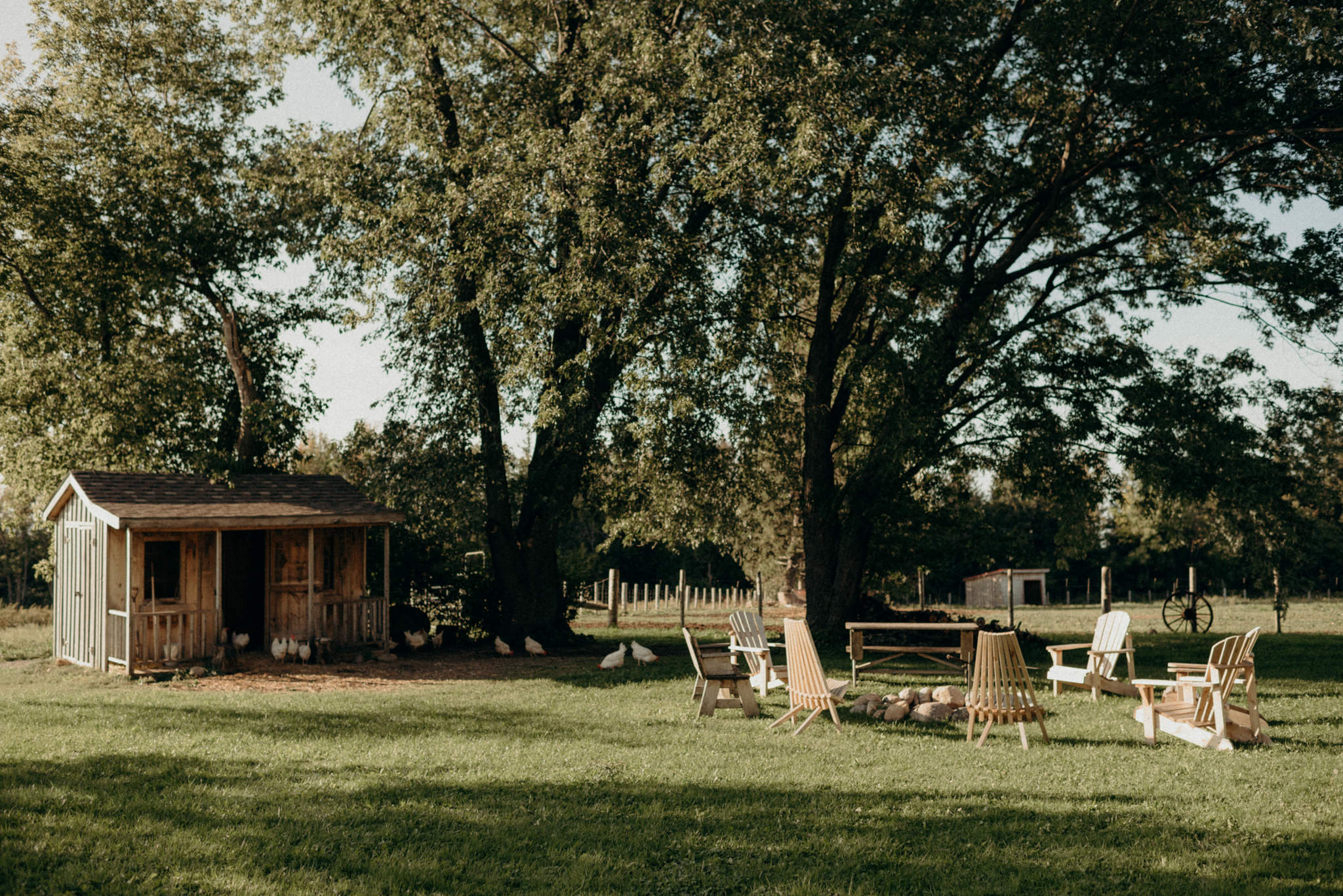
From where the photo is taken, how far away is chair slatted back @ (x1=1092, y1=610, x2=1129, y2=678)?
10562mm

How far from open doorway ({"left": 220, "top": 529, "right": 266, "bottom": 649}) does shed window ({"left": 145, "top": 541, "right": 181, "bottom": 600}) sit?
1614mm

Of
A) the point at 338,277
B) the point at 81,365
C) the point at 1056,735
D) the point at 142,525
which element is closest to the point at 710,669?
the point at 1056,735

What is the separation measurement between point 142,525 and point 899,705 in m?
10.3

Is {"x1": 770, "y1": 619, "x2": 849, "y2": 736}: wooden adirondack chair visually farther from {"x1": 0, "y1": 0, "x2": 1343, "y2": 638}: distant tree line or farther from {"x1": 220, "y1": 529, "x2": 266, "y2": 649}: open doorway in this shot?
{"x1": 220, "y1": 529, "x2": 266, "y2": 649}: open doorway

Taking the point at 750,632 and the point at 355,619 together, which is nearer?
the point at 750,632

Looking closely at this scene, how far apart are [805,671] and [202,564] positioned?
10556 mm

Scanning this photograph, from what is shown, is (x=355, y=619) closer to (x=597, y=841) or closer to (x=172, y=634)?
(x=172, y=634)

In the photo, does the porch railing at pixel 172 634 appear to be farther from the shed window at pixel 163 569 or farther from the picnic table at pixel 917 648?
the picnic table at pixel 917 648

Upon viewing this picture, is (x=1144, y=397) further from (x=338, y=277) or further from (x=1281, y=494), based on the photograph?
(x=338, y=277)

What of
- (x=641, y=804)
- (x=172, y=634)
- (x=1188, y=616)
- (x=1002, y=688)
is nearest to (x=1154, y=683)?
(x=1002, y=688)

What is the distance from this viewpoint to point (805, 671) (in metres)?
8.98

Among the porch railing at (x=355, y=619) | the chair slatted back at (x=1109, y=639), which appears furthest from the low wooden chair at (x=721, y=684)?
the porch railing at (x=355, y=619)

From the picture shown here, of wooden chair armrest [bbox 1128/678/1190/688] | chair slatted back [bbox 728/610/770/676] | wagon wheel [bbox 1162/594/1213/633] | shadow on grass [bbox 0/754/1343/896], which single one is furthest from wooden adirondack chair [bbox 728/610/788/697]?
wagon wheel [bbox 1162/594/1213/633]

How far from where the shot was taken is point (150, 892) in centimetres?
473
